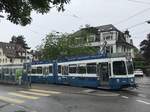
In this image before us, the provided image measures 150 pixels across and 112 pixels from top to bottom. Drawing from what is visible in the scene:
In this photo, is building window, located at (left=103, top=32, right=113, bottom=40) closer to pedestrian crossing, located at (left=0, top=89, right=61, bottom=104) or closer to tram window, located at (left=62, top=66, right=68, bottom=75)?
tram window, located at (left=62, top=66, right=68, bottom=75)

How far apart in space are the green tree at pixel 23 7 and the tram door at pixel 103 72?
24076 mm

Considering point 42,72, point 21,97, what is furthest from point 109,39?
point 21,97

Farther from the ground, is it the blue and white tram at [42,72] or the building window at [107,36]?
the building window at [107,36]

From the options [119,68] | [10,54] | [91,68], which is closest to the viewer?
[119,68]

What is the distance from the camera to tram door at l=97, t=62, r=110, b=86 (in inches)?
1300

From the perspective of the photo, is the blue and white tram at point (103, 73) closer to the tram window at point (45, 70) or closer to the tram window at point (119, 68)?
the tram window at point (119, 68)

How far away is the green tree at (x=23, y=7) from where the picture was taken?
8.76 metres

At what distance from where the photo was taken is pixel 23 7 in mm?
8953

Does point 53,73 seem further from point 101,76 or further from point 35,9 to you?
point 35,9

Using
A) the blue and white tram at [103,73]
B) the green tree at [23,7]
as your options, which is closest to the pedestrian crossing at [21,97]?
the blue and white tram at [103,73]

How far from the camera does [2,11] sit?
8969mm

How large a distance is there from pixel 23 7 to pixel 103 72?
2491 centimetres

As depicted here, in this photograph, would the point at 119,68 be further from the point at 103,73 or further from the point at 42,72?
the point at 42,72

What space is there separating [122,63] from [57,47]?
122 feet
